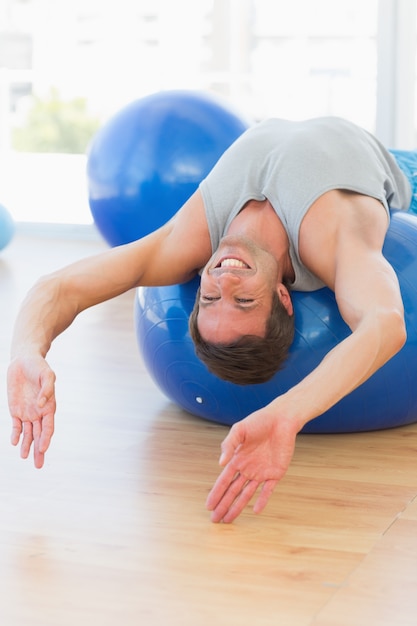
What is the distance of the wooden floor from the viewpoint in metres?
1.63

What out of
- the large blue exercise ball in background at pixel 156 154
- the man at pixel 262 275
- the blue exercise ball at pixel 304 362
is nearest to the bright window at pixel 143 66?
the large blue exercise ball in background at pixel 156 154

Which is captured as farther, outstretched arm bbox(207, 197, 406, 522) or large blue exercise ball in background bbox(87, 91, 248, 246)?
large blue exercise ball in background bbox(87, 91, 248, 246)

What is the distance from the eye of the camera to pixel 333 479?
219 cm

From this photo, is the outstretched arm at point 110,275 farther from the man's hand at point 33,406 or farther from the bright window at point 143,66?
the bright window at point 143,66

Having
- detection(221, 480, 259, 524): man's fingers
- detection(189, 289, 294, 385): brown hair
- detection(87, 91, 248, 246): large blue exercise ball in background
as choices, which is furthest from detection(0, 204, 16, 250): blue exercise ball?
detection(221, 480, 259, 524): man's fingers

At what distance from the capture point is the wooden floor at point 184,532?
1.63 metres

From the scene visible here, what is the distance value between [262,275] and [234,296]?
10 cm

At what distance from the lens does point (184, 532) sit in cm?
193

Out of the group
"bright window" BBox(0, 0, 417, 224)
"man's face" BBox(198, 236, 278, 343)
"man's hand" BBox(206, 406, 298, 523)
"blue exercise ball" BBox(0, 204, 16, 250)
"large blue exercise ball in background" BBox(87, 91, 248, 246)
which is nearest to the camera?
"man's hand" BBox(206, 406, 298, 523)

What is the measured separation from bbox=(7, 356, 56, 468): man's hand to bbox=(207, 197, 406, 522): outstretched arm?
1.15 feet

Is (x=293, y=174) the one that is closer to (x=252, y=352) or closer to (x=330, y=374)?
(x=252, y=352)

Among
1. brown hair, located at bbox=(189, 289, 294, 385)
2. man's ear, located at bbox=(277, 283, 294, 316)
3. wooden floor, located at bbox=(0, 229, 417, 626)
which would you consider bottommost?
wooden floor, located at bbox=(0, 229, 417, 626)

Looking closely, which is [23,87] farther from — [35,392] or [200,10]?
[35,392]

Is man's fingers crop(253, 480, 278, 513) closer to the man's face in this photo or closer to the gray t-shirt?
the man's face
